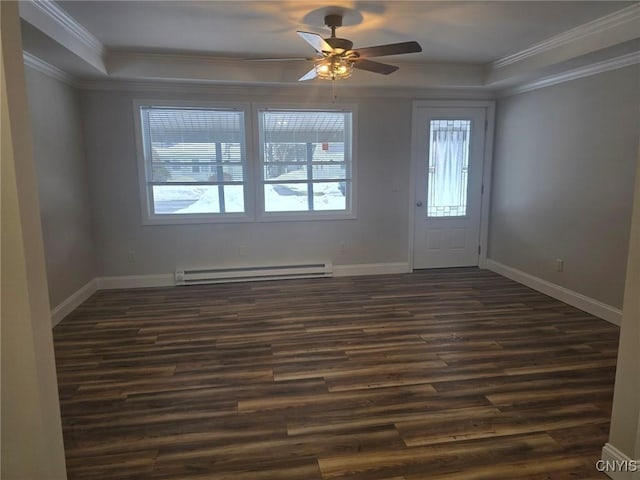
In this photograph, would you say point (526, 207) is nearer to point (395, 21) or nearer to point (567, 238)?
point (567, 238)

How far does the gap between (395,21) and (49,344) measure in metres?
3.26

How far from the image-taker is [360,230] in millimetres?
5633

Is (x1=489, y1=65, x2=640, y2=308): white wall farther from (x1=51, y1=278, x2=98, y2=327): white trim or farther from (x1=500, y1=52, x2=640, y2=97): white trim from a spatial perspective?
(x1=51, y1=278, x2=98, y2=327): white trim

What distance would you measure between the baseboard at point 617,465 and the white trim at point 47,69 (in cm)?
464

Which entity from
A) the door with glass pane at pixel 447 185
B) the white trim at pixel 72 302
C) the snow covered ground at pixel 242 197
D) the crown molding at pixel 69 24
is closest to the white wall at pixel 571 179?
the door with glass pane at pixel 447 185

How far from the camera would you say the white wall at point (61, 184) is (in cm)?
382

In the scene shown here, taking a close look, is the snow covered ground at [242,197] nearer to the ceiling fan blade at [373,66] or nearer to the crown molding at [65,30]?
the crown molding at [65,30]

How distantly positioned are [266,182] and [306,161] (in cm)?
59

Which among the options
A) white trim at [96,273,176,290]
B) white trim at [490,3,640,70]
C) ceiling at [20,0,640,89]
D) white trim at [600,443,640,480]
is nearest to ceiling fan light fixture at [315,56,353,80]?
ceiling at [20,0,640,89]

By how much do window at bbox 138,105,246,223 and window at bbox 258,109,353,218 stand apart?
35cm

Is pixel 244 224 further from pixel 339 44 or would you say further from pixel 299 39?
pixel 339 44

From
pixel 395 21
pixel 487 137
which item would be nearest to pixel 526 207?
pixel 487 137

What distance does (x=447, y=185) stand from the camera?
5.77 metres

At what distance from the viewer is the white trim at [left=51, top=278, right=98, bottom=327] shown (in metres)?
3.96
